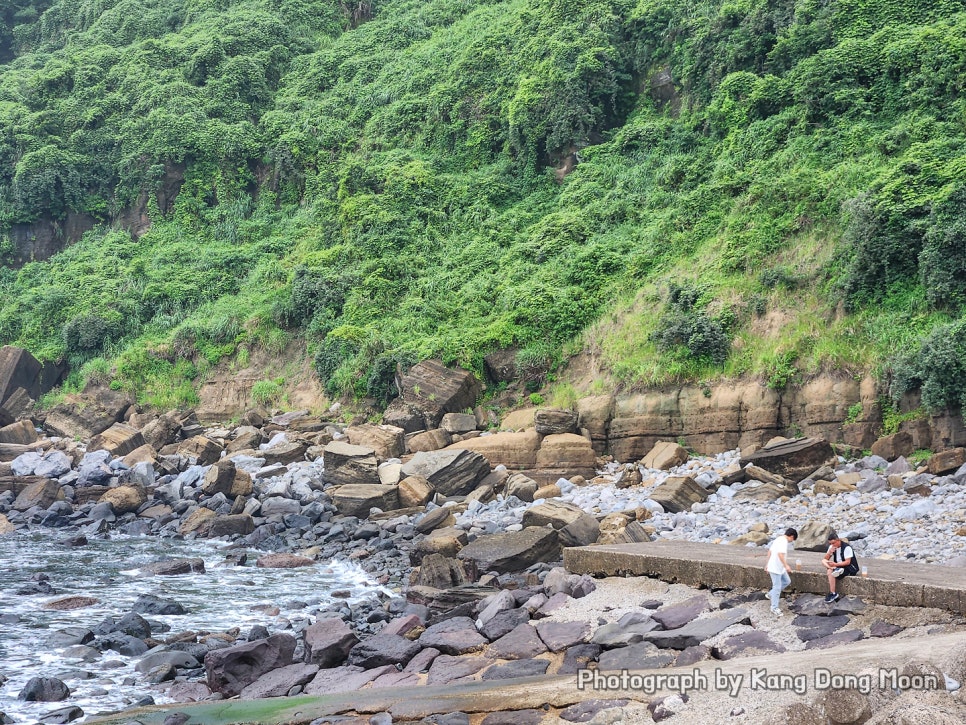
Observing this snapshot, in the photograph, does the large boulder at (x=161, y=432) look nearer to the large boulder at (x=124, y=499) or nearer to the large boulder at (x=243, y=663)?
the large boulder at (x=124, y=499)

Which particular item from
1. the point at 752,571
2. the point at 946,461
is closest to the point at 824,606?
the point at 752,571

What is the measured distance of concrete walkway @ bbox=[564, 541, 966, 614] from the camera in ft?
22.5

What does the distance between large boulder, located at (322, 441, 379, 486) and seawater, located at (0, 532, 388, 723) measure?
10.2 feet

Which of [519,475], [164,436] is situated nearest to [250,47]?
[164,436]

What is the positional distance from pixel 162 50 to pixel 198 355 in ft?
73.0

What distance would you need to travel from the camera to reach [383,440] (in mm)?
20797

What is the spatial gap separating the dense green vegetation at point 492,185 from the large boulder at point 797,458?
2194mm

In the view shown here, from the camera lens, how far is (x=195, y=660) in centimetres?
897

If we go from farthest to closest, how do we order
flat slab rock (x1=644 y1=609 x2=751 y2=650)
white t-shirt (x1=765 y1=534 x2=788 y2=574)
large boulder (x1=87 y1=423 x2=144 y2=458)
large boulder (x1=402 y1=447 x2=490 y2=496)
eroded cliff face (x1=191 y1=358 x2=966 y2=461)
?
large boulder (x1=87 y1=423 x2=144 y2=458) < large boulder (x1=402 y1=447 x2=490 y2=496) < eroded cliff face (x1=191 y1=358 x2=966 y2=461) < white t-shirt (x1=765 y1=534 x2=788 y2=574) < flat slab rock (x1=644 y1=609 x2=751 y2=650)

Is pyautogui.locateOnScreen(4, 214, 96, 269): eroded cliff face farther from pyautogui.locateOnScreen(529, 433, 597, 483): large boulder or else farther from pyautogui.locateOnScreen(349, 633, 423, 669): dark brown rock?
pyautogui.locateOnScreen(349, 633, 423, 669): dark brown rock

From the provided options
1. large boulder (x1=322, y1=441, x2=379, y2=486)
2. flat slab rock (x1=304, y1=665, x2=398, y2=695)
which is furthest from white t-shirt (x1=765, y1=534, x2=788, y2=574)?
large boulder (x1=322, y1=441, x2=379, y2=486)

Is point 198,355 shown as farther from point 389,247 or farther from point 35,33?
point 35,33

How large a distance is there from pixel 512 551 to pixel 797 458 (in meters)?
6.49

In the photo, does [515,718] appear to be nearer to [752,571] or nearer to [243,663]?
[752,571]
